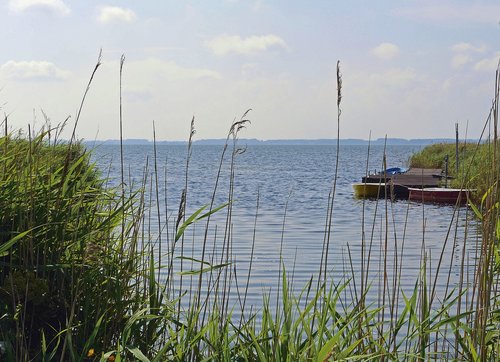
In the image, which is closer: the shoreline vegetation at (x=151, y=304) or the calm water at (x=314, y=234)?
the shoreline vegetation at (x=151, y=304)

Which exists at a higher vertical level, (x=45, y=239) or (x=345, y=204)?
(x=45, y=239)

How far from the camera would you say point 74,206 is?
4.25m

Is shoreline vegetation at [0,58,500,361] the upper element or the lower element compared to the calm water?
upper

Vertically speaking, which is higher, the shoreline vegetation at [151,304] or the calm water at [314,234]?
the shoreline vegetation at [151,304]

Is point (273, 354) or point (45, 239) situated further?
point (45, 239)

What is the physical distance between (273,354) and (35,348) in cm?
130

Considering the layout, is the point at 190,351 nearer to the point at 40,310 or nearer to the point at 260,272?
the point at 40,310

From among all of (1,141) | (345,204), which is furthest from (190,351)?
(345,204)

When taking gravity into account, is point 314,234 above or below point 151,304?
below

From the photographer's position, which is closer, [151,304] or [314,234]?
[151,304]

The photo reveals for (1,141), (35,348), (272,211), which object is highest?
(1,141)

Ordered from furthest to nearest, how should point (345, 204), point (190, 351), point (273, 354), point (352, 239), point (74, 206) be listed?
point (345, 204), point (352, 239), point (74, 206), point (190, 351), point (273, 354)

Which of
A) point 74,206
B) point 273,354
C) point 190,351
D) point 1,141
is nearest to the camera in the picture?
point 273,354

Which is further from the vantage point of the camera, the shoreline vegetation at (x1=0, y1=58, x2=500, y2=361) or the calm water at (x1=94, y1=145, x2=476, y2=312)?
the calm water at (x1=94, y1=145, x2=476, y2=312)
